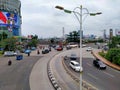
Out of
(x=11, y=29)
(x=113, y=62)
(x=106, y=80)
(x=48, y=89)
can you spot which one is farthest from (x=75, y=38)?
(x=48, y=89)

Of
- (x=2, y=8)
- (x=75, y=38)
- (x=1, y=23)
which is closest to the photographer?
(x=1, y=23)

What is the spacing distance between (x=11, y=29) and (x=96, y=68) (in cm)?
7839

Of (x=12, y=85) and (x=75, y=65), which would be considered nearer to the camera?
(x=12, y=85)

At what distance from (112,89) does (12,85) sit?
11.9m

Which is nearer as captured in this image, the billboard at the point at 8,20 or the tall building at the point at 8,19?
the billboard at the point at 8,20

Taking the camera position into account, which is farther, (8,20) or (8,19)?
(8,19)

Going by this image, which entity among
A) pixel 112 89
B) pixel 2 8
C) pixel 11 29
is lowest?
pixel 112 89

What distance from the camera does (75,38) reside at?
144 meters

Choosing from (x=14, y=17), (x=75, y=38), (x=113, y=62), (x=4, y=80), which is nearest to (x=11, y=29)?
(x=14, y=17)

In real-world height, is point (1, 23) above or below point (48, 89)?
above

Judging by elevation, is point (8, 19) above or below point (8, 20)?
above

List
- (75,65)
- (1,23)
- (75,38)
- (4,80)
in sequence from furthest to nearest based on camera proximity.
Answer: (75,38), (1,23), (75,65), (4,80)

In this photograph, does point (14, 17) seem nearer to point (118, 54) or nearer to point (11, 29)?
point (11, 29)

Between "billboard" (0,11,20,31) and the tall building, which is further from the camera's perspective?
the tall building
